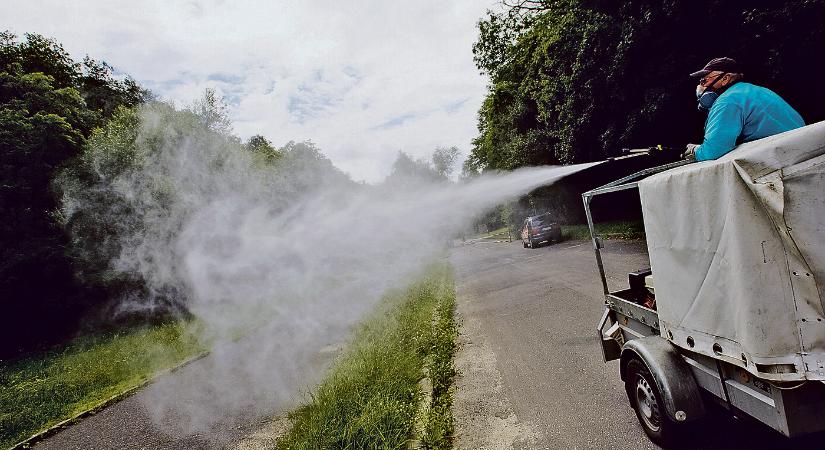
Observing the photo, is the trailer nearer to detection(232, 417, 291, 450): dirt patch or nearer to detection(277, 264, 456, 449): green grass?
detection(277, 264, 456, 449): green grass

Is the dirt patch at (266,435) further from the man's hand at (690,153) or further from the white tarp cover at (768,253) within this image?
the man's hand at (690,153)

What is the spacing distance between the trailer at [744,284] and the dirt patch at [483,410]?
138 cm

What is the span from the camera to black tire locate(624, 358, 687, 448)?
10.0 ft

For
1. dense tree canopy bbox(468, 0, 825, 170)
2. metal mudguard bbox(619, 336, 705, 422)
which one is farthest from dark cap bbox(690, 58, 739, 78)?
dense tree canopy bbox(468, 0, 825, 170)

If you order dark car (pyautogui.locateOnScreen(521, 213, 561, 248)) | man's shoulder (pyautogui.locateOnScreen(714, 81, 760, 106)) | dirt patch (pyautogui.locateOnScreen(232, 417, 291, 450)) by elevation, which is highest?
man's shoulder (pyautogui.locateOnScreen(714, 81, 760, 106))

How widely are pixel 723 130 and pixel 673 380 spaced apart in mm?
1805

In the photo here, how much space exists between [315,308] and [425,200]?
6729 millimetres

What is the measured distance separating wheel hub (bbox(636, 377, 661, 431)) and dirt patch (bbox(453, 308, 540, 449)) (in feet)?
3.19

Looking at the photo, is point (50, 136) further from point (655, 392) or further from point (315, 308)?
point (655, 392)

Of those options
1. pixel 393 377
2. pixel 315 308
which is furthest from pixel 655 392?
pixel 315 308

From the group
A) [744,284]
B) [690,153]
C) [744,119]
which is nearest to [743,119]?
[744,119]

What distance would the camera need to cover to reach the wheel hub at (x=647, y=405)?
10.5ft

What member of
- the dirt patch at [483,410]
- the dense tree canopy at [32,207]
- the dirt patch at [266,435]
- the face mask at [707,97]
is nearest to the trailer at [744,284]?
the face mask at [707,97]

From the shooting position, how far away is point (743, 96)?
9.52 feet
